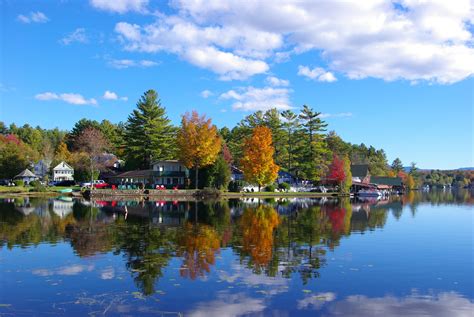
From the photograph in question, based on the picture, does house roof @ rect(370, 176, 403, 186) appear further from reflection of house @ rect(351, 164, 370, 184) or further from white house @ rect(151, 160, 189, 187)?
white house @ rect(151, 160, 189, 187)

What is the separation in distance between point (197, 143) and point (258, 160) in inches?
461

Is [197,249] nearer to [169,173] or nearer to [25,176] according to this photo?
[169,173]

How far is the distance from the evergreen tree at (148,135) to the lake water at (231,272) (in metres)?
63.9

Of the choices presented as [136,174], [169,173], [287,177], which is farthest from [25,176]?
[287,177]

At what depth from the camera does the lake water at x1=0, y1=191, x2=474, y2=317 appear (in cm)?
1284

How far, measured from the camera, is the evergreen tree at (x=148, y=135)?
9344 centimetres

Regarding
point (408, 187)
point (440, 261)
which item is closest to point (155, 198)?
point (440, 261)

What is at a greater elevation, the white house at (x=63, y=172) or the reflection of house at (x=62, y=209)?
the white house at (x=63, y=172)

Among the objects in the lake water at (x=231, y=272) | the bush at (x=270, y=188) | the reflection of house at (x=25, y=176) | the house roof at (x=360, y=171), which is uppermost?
the house roof at (x=360, y=171)

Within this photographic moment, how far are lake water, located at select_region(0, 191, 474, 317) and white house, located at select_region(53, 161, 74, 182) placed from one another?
264 ft

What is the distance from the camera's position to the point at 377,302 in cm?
1355

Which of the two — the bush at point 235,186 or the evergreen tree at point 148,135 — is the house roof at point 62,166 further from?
the bush at point 235,186

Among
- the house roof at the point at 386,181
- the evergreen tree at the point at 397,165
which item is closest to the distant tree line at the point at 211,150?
the house roof at the point at 386,181

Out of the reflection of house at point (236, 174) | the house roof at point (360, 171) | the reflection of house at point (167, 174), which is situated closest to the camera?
the reflection of house at point (167, 174)
